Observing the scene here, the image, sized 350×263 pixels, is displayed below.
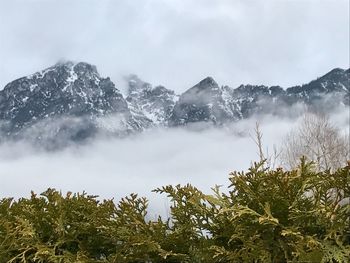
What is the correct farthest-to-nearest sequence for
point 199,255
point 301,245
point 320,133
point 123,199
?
point 320,133
point 123,199
point 199,255
point 301,245

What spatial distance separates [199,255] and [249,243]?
426 millimetres

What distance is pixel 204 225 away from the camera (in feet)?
12.7

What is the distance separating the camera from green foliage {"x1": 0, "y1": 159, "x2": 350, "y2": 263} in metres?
3.54

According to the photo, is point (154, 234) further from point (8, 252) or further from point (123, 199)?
point (8, 252)

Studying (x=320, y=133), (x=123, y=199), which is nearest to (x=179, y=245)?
(x=123, y=199)

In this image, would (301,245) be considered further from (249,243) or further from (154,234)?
(154,234)

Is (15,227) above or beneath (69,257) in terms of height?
above

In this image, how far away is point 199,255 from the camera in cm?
376

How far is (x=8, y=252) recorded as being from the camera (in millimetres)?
4164

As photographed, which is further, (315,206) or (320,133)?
(320,133)

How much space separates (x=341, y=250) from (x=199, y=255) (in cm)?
96

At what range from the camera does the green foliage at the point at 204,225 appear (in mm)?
3541

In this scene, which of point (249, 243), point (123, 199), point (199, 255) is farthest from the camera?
point (123, 199)

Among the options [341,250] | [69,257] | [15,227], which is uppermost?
[15,227]
